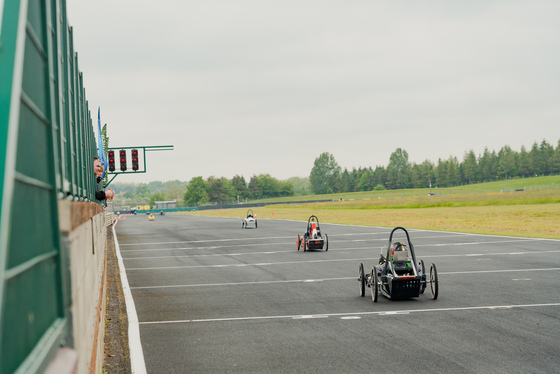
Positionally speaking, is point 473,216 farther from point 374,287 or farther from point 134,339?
point 134,339

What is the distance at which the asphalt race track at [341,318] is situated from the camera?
22.5 ft

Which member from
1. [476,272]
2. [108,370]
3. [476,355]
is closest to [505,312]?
[476,355]

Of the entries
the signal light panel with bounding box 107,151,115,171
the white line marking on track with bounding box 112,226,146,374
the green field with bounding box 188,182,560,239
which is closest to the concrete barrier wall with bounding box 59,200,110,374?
the white line marking on track with bounding box 112,226,146,374

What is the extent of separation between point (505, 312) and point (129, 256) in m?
15.9

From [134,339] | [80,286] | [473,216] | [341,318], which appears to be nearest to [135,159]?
[473,216]

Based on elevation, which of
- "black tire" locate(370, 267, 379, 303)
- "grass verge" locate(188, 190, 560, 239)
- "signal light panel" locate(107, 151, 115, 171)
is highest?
"signal light panel" locate(107, 151, 115, 171)

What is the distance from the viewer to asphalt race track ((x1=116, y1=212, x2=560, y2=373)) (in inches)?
270

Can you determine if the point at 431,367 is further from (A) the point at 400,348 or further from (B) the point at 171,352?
(B) the point at 171,352

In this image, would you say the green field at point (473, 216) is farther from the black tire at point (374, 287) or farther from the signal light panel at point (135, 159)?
the black tire at point (374, 287)

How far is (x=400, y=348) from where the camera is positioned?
7.32 m

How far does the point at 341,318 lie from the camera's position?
939cm

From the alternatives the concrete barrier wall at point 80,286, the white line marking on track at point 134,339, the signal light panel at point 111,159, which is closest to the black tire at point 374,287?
the white line marking on track at point 134,339

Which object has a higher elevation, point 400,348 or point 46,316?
point 46,316

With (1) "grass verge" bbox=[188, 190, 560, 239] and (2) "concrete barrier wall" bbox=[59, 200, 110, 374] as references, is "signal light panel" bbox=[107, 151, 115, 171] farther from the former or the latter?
(2) "concrete barrier wall" bbox=[59, 200, 110, 374]
